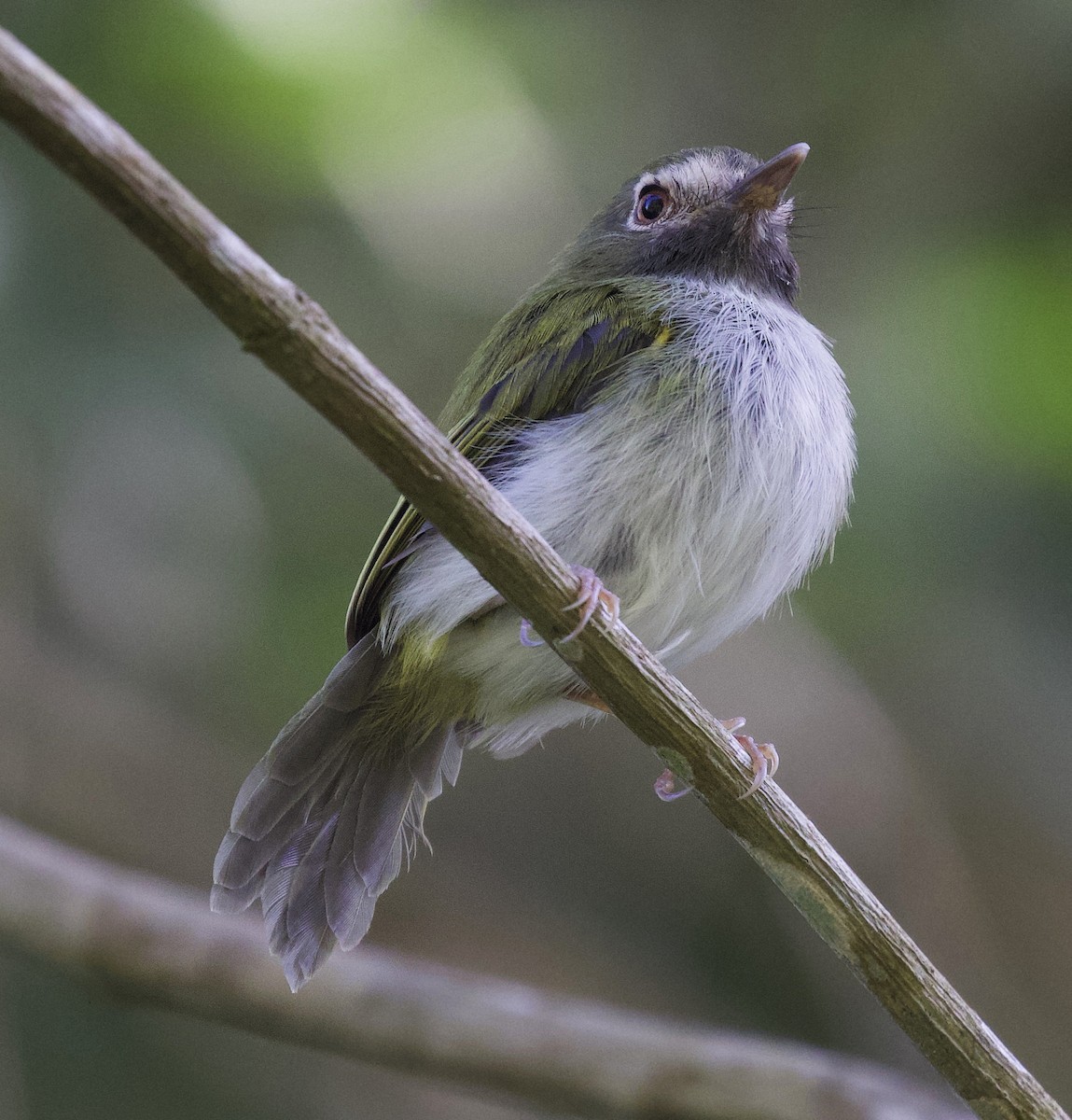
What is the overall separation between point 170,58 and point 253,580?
1.47 meters

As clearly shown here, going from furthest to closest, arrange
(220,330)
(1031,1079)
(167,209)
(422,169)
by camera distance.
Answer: (220,330) < (422,169) < (1031,1079) < (167,209)

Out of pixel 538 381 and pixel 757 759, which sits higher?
pixel 538 381

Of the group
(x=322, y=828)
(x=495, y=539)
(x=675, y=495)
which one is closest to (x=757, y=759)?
(x=675, y=495)

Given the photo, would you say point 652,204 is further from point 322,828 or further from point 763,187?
point 322,828

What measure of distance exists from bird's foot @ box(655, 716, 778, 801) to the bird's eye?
48.2 inches

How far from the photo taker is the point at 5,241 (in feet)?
12.0

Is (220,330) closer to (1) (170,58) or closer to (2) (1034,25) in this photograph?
(1) (170,58)

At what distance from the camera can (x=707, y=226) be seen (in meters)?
2.94

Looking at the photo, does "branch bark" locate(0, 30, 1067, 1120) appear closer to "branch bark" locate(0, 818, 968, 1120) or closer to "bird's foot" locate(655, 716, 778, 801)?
"bird's foot" locate(655, 716, 778, 801)

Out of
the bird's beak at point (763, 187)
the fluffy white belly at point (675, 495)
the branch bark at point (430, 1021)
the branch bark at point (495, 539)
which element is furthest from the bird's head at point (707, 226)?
the branch bark at point (430, 1021)

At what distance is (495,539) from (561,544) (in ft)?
2.38

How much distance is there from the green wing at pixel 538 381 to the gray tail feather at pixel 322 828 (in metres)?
0.20

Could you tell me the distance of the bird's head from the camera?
2.91 meters

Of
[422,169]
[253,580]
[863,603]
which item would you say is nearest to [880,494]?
[863,603]
